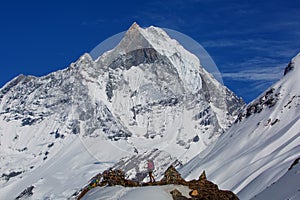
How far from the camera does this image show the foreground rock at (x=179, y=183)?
27.4 m

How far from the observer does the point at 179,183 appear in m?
28.7

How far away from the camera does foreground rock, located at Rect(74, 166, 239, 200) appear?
89.9ft

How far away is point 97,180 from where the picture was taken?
3153cm

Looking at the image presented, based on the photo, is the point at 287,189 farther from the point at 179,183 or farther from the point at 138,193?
the point at 138,193

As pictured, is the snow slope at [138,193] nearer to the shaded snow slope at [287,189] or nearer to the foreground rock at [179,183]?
the foreground rock at [179,183]

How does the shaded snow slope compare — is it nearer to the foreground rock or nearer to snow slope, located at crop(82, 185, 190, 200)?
the foreground rock

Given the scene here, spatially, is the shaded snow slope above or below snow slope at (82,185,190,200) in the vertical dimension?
below

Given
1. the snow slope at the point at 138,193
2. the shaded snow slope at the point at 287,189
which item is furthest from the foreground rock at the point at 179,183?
the shaded snow slope at the point at 287,189

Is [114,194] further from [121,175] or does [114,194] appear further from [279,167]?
[279,167]

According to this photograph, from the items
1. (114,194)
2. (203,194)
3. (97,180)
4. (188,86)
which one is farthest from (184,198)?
(188,86)

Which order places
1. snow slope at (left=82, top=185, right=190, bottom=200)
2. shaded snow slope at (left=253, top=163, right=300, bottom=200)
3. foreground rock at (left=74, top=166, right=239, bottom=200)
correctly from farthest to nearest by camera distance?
shaded snow slope at (left=253, top=163, right=300, bottom=200)
foreground rock at (left=74, top=166, right=239, bottom=200)
snow slope at (left=82, top=185, right=190, bottom=200)

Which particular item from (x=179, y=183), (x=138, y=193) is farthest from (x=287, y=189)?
(x=138, y=193)

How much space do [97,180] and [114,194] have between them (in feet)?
13.4

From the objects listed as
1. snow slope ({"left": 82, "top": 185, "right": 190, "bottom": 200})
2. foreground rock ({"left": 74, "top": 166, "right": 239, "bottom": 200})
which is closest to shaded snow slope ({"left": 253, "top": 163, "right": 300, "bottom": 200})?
foreground rock ({"left": 74, "top": 166, "right": 239, "bottom": 200})
